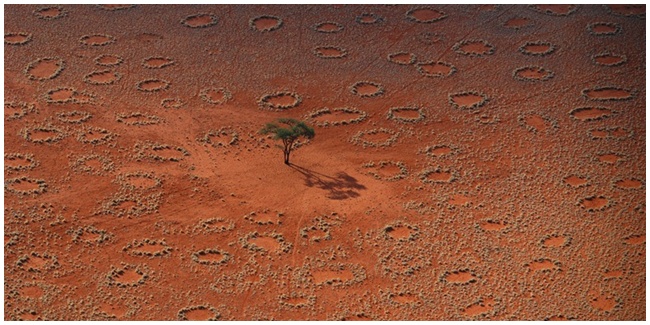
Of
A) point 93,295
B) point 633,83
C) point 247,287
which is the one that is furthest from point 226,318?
point 633,83

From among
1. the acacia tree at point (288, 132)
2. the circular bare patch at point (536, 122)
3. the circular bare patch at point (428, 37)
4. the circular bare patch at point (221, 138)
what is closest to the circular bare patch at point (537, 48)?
the circular bare patch at point (428, 37)

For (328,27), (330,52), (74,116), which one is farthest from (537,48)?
(74,116)

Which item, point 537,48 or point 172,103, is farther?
point 537,48

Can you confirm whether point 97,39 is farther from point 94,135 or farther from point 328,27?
point 328,27

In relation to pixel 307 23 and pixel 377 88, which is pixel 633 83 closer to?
pixel 377 88

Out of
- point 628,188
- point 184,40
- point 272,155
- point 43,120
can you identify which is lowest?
point 628,188

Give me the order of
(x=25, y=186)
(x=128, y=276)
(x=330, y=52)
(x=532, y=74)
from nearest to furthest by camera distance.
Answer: (x=128, y=276)
(x=25, y=186)
(x=532, y=74)
(x=330, y=52)

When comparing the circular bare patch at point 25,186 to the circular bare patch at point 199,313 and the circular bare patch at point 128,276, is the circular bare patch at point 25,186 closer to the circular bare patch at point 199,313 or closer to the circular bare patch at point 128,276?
the circular bare patch at point 128,276
